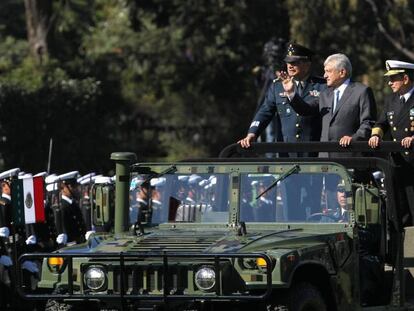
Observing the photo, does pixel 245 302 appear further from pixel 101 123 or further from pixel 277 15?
pixel 277 15

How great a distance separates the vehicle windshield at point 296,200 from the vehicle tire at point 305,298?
2.55ft

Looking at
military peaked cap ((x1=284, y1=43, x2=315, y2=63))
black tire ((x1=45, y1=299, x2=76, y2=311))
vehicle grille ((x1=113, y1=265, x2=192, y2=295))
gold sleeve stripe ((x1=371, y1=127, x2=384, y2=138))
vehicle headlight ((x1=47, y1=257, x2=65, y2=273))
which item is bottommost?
black tire ((x1=45, y1=299, x2=76, y2=311))

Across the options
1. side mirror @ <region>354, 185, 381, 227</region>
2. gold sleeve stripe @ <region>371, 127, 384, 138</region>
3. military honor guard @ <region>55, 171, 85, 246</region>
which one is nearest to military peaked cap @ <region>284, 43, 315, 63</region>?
gold sleeve stripe @ <region>371, 127, 384, 138</region>

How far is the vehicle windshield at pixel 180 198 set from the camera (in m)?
10.0

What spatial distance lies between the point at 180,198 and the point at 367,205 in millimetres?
1468

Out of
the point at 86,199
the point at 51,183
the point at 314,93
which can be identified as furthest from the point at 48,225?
the point at 314,93

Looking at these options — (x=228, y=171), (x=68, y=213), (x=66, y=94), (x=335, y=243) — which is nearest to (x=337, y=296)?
(x=335, y=243)

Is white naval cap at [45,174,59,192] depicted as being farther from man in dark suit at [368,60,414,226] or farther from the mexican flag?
man in dark suit at [368,60,414,226]

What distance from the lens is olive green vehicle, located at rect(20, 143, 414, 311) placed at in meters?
8.81

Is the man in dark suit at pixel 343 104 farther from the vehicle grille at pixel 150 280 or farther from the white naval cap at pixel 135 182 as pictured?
the vehicle grille at pixel 150 280

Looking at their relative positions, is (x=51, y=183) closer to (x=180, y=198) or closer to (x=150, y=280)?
(x=180, y=198)

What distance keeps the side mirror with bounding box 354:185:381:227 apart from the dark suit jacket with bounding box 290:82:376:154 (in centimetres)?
124

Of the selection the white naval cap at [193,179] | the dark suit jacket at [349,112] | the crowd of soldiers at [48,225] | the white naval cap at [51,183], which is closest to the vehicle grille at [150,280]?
the white naval cap at [193,179]

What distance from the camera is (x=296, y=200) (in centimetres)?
985
